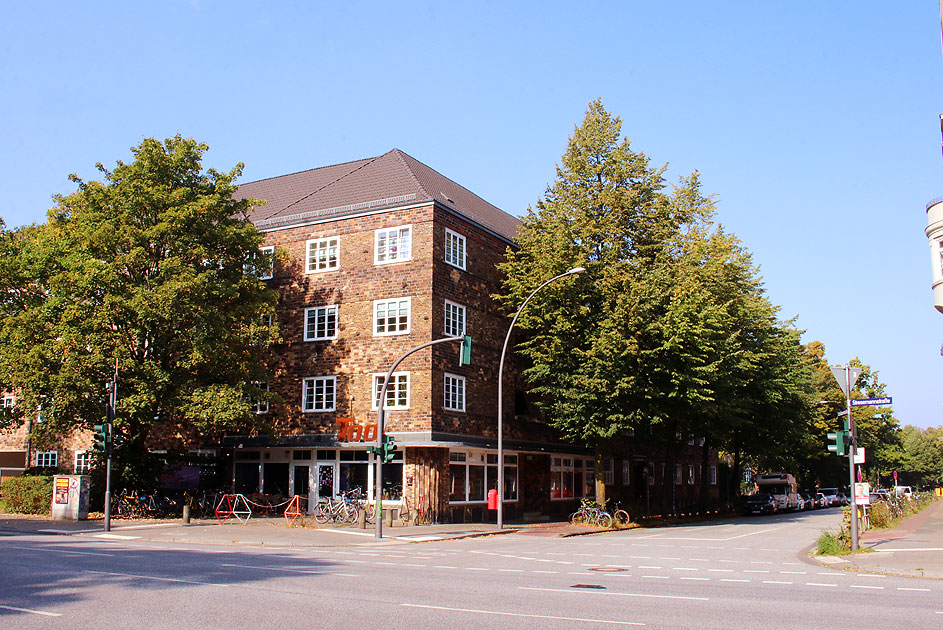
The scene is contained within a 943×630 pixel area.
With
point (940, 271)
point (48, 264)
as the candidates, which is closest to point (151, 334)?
point (48, 264)

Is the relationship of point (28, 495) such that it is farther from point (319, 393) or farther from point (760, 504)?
point (760, 504)

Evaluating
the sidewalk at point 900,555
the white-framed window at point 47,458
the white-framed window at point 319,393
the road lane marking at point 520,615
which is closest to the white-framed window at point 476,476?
the white-framed window at point 319,393

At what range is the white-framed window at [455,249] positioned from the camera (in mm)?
34875

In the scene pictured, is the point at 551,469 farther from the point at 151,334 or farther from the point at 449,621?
the point at 449,621

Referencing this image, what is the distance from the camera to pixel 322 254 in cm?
3669

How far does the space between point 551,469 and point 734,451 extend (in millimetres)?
18091

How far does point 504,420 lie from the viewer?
37125mm

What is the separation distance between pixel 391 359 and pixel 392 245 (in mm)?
4688

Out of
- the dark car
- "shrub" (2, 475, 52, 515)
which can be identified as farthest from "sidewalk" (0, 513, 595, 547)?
the dark car

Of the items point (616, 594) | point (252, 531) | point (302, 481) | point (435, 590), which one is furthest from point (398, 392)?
point (616, 594)

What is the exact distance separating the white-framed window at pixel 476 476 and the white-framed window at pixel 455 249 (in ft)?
25.4

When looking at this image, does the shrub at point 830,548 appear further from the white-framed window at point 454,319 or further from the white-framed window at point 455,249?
the white-framed window at point 455,249

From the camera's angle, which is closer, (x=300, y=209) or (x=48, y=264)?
(x=48, y=264)

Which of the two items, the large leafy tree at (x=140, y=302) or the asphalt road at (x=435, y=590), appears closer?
the asphalt road at (x=435, y=590)
